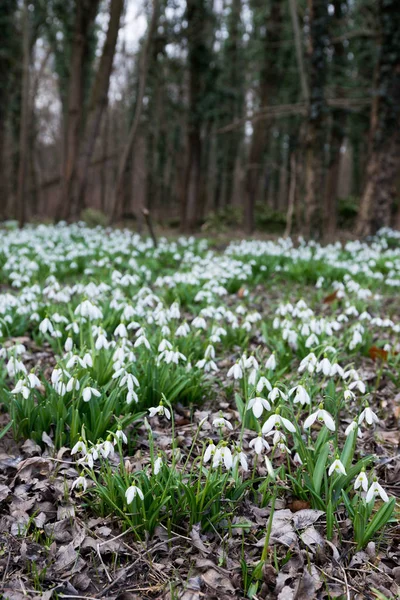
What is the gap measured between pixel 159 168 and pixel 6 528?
21.0 meters

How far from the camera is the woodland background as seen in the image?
35.5 feet

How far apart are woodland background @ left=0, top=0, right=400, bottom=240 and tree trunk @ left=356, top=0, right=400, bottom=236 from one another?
2cm

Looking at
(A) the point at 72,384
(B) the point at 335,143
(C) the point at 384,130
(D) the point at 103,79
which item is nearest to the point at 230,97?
(B) the point at 335,143

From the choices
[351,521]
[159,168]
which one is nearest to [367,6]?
[159,168]

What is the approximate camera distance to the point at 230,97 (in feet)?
51.8

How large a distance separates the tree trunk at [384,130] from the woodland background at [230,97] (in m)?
0.02

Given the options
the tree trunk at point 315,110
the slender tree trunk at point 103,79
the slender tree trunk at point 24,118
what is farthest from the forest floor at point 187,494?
the slender tree trunk at point 24,118

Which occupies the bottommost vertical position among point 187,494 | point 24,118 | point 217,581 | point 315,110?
point 217,581

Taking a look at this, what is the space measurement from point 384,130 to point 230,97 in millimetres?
6319

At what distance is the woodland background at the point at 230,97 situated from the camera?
35.5 ft

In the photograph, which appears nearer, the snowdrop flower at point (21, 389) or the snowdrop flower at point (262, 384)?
the snowdrop flower at point (262, 384)

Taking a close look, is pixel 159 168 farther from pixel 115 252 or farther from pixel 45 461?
pixel 45 461

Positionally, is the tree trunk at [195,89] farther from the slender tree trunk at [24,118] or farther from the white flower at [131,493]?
the white flower at [131,493]

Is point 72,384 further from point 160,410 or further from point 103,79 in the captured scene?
point 103,79
